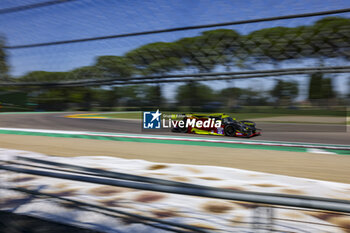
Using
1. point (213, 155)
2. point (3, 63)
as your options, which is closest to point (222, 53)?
point (213, 155)

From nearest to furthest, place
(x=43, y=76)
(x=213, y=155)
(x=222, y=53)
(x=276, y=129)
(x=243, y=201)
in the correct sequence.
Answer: (x=243, y=201)
(x=222, y=53)
(x=43, y=76)
(x=213, y=155)
(x=276, y=129)

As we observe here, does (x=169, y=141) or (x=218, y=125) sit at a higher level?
(x=218, y=125)

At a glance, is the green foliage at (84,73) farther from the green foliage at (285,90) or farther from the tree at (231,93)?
the green foliage at (285,90)

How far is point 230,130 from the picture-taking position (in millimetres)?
7207

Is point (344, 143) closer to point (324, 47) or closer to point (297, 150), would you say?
point (297, 150)

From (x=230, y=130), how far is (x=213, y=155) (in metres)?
2.14

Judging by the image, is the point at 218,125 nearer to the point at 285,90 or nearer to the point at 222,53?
the point at 285,90

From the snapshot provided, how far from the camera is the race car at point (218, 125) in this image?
7.17 meters

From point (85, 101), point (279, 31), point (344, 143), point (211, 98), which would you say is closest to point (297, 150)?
point (344, 143)

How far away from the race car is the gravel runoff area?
1378 mm

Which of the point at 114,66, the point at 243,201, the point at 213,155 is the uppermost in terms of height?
the point at 114,66

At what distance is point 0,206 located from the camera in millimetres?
2352

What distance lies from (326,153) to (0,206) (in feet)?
19.8

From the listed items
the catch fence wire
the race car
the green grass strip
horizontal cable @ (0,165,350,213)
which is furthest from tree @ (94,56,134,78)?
the race car
